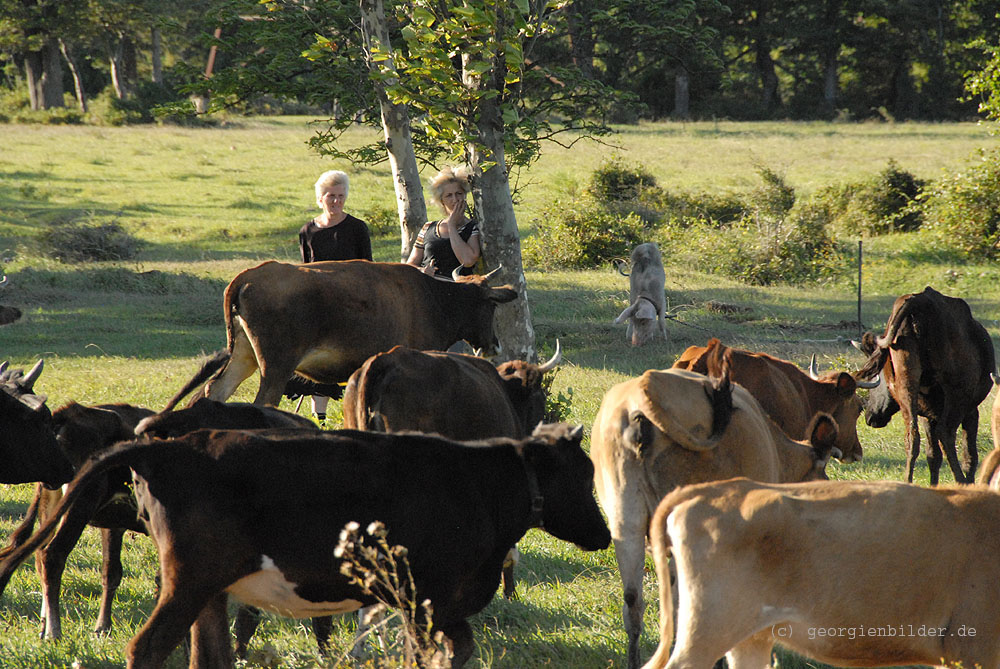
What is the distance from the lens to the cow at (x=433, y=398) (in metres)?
5.47

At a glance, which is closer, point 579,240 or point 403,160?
point 403,160

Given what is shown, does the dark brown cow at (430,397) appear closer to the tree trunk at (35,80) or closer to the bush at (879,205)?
the bush at (879,205)

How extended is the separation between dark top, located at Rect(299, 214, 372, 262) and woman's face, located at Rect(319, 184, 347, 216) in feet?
0.42

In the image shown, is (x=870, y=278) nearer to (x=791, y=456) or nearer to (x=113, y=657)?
(x=791, y=456)

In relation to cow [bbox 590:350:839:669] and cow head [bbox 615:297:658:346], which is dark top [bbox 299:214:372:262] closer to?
cow [bbox 590:350:839:669]

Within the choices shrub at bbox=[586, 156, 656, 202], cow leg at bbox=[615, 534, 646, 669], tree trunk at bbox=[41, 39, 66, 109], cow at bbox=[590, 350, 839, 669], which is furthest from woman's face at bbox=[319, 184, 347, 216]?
tree trunk at bbox=[41, 39, 66, 109]

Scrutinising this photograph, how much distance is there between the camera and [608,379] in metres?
11.3

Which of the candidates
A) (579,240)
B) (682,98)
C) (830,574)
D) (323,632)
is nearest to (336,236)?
(323,632)

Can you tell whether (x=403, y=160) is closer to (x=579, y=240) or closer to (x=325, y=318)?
(x=325, y=318)

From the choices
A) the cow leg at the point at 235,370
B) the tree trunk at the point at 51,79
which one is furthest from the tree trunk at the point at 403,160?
the tree trunk at the point at 51,79

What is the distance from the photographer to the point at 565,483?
4.45m

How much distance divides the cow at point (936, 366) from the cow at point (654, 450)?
3112mm

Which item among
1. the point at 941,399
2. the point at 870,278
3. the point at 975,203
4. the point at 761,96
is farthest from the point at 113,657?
the point at 761,96

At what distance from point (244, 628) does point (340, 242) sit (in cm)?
411
